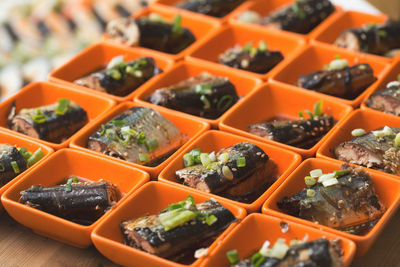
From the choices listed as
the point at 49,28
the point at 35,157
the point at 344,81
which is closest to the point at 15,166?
the point at 35,157

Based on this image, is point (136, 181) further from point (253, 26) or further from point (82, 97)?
point (253, 26)

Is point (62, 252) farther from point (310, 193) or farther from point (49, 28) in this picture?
point (49, 28)

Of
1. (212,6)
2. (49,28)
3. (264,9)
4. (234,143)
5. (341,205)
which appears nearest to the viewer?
(341,205)

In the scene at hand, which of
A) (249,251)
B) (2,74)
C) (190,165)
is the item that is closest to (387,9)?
(190,165)

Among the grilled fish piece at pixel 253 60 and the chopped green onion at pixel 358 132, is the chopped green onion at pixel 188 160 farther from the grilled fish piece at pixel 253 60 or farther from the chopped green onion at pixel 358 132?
the grilled fish piece at pixel 253 60

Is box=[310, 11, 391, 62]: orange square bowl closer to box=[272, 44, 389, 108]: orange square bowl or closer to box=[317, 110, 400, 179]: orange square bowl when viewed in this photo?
box=[272, 44, 389, 108]: orange square bowl
